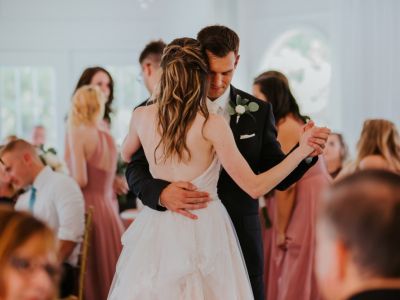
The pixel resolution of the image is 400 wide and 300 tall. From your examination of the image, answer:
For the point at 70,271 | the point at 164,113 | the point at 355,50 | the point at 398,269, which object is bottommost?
the point at 70,271

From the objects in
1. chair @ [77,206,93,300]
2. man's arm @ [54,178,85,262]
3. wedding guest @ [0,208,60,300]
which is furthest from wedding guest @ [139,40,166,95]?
wedding guest @ [0,208,60,300]

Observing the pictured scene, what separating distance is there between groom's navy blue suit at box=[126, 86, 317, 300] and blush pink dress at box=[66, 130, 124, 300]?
1.80m

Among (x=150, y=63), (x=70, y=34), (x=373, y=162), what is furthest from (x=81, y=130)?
(x=70, y=34)

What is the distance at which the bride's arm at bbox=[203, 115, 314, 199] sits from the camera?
268cm

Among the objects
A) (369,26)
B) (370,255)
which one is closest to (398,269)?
(370,255)

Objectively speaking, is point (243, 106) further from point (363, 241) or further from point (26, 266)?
point (363, 241)

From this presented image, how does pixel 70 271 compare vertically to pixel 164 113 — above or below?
below

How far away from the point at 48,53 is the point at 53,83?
403 millimetres

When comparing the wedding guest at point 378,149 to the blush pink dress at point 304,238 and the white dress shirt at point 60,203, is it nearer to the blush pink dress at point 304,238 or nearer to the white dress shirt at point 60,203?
the blush pink dress at point 304,238

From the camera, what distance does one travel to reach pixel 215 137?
8.80ft

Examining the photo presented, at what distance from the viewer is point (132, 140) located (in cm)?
300

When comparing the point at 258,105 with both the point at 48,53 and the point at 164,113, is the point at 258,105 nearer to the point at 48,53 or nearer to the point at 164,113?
the point at 164,113

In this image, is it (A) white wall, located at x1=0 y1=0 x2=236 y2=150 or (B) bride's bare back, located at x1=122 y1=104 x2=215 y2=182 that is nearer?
(B) bride's bare back, located at x1=122 y1=104 x2=215 y2=182

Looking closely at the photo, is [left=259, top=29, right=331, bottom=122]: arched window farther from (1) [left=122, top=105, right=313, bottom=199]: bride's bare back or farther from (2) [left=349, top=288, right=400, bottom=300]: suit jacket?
(2) [left=349, top=288, right=400, bottom=300]: suit jacket
